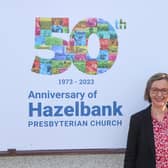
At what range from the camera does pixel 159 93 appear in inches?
110

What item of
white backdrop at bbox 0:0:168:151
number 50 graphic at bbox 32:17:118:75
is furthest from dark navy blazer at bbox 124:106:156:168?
number 50 graphic at bbox 32:17:118:75

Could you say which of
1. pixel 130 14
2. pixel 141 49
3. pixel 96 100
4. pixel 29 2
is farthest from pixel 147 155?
pixel 29 2

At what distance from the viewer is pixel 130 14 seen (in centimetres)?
323

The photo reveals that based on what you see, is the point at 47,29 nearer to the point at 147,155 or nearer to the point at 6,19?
the point at 6,19

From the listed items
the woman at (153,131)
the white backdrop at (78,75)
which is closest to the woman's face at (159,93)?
the woman at (153,131)

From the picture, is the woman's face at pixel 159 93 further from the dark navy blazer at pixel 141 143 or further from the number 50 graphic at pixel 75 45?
the number 50 graphic at pixel 75 45

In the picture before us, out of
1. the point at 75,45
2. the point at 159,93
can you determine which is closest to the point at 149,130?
the point at 159,93

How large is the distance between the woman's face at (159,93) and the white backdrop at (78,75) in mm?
454

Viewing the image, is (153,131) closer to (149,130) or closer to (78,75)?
(149,130)

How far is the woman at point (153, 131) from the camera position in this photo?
9.17 feet

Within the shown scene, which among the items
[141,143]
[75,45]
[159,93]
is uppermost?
[75,45]

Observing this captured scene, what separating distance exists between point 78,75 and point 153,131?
2.28 ft

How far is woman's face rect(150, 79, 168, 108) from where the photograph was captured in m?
2.80

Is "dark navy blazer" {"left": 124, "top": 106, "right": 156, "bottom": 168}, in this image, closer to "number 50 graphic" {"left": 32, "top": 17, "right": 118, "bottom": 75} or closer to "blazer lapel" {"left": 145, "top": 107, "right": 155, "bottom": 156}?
"blazer lapel" {"left": 145, "top": 107, "right": 155, "bottom": 156}
